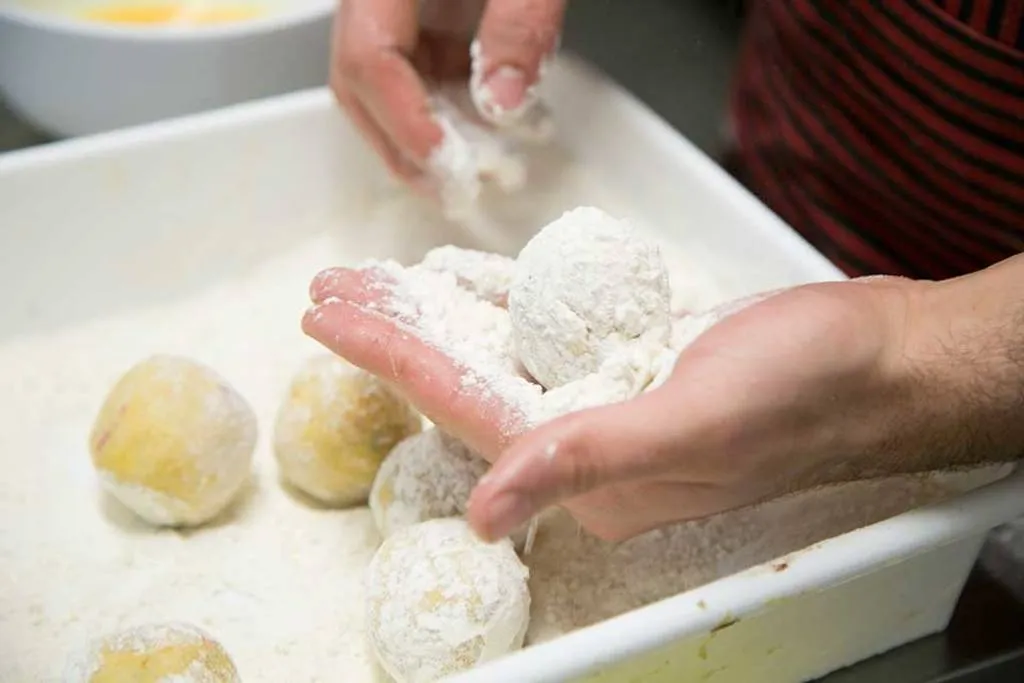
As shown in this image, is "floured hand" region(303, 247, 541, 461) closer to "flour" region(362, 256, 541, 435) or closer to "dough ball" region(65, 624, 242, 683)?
"flour" region(362, 256, 541, 435)

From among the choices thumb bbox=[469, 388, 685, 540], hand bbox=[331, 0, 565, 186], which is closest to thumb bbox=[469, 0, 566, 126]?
hand bbox=[331, 0, 565, 186]

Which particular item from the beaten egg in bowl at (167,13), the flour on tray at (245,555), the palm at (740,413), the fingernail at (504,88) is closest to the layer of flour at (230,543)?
the flour on tray at (245,555)

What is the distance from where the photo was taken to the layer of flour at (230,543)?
2.41 ft

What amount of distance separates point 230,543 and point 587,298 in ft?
1.07

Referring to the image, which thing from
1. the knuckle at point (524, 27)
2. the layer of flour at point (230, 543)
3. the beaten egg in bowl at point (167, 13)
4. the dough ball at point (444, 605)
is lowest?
the layer of flour at point (230, 543)

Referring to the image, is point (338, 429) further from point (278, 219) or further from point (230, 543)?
point (278, 219)

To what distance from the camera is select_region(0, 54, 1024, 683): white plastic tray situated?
0.90 meters

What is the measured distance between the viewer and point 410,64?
97 centimetres

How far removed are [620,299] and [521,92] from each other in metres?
0.31

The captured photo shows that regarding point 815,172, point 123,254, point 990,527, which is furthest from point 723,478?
point 123,254

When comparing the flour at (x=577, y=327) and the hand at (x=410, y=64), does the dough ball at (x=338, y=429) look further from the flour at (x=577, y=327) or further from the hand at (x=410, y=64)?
the hand at (x=410, y=64)

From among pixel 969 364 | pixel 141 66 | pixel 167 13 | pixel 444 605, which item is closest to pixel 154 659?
pixel 444 605

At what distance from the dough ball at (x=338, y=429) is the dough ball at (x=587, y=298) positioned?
0.48 ft

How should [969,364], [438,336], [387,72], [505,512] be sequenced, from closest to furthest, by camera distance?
[505,512] < [969,364] < [438,336] < [387,72]
